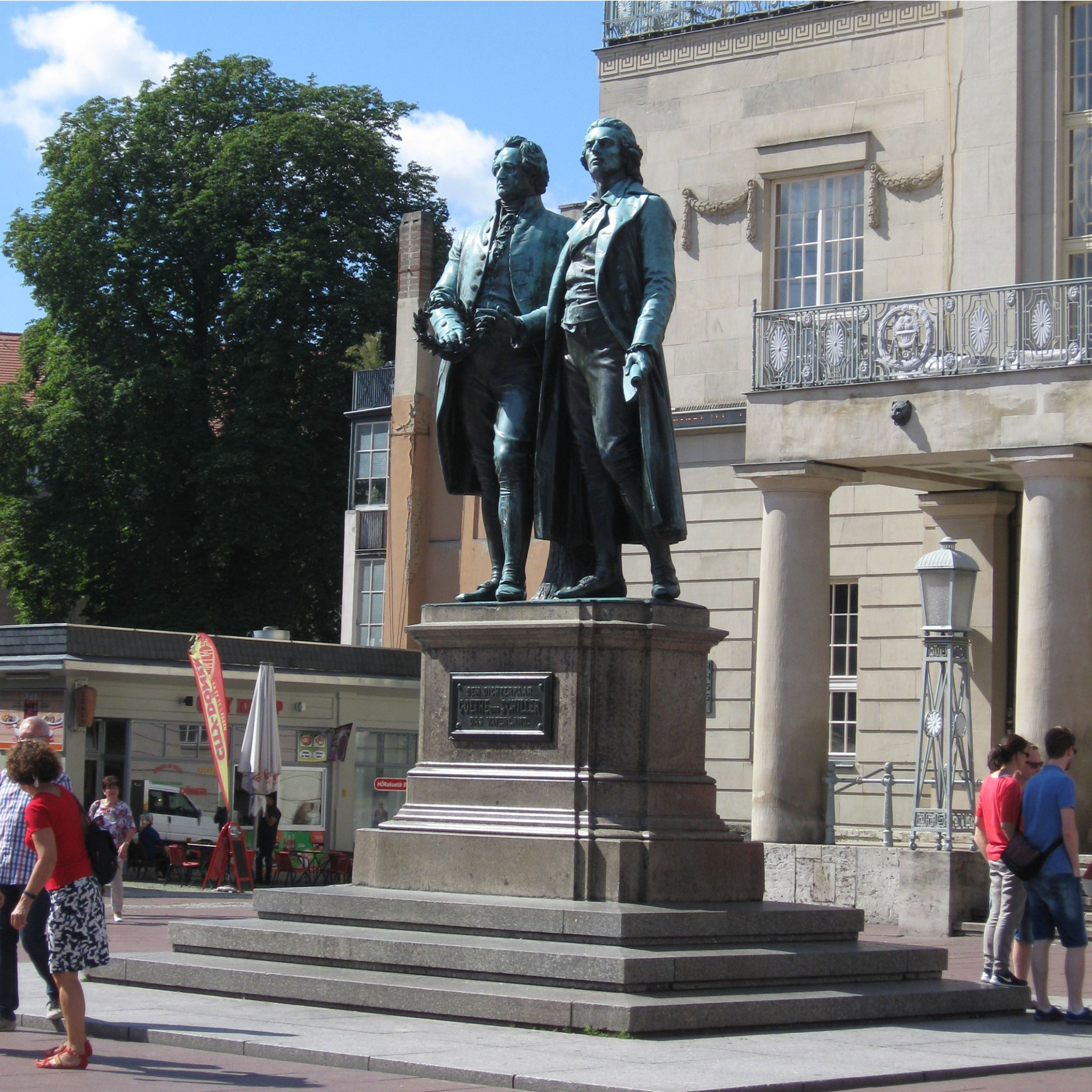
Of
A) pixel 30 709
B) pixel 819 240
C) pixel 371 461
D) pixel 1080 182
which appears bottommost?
pixel 30 709

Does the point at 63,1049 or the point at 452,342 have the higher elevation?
the point at 452,342

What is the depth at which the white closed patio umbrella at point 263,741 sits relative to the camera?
2859cm

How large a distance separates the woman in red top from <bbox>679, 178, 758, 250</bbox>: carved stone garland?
17.2 meters

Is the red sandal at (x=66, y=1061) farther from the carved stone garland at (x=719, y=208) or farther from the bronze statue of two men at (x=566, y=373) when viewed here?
the carved stone garland at (x=719, y=208)

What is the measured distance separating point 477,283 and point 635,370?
1.66 meters

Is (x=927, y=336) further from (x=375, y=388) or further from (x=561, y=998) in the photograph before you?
(x=375, y=388)

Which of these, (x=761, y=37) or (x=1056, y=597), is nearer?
(x=1056, y=597)

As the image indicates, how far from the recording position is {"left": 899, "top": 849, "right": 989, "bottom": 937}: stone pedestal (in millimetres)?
18766

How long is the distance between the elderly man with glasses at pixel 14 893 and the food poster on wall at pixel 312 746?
25.4 metres

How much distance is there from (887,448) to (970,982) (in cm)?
1221

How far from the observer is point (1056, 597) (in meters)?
21.1

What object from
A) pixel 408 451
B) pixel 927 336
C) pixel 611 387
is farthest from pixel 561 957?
pixel 408 451

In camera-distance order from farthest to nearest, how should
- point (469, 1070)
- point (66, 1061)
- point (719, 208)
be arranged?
1. point (719, 208)
2. point (66, 1061)
3. point (469, 1070)

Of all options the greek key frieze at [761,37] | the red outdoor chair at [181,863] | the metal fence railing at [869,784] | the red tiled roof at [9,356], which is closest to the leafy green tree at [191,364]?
the red tiled roof at [9,356]
